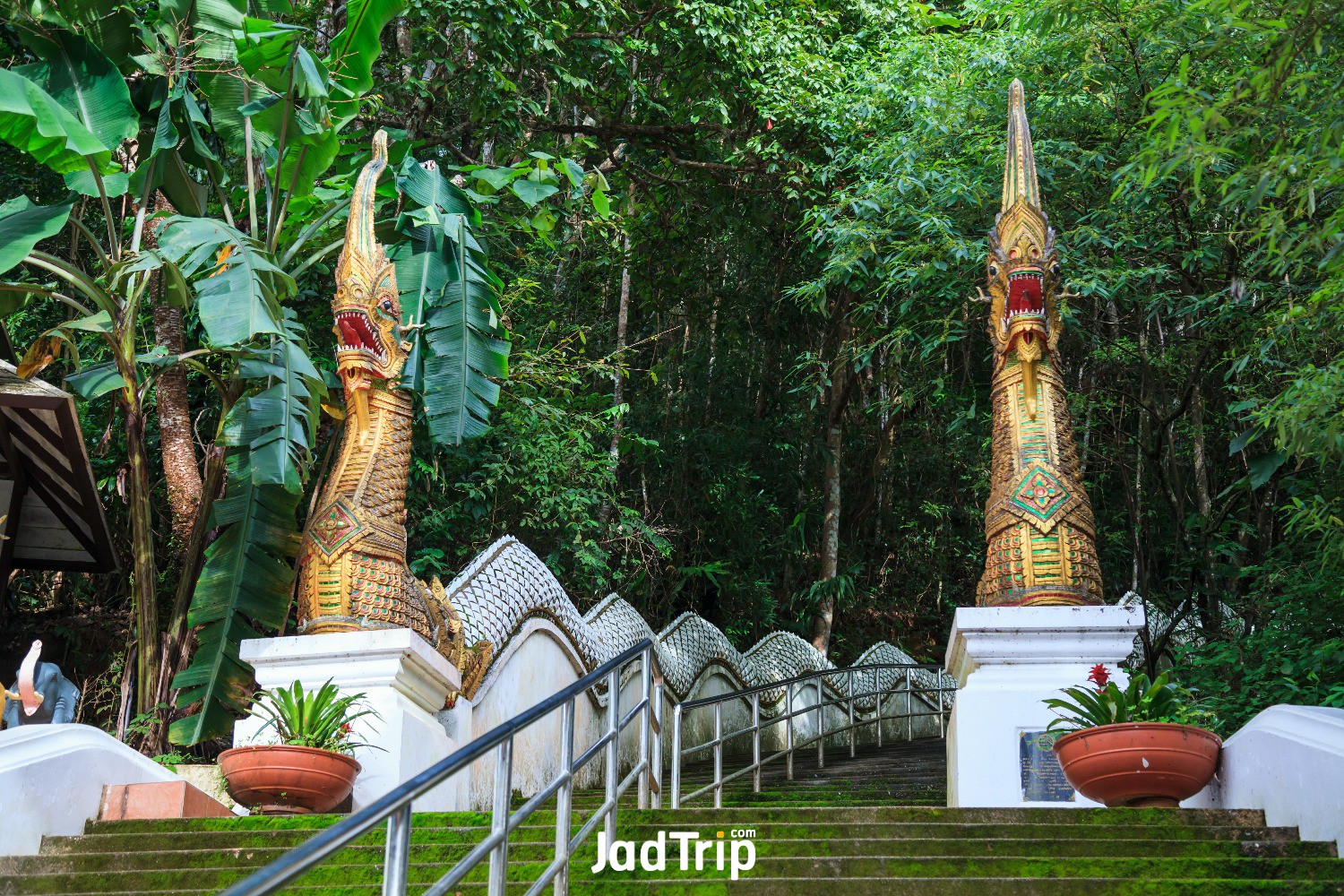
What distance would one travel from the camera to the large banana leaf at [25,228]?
7355mm

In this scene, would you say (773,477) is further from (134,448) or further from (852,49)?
(134,448)

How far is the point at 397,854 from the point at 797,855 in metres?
2.24

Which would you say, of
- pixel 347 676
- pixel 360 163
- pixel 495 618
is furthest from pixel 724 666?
pixel 347 676

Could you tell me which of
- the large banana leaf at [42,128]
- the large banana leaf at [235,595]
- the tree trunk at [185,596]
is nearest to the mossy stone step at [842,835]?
the large banana leaf at [235,595]

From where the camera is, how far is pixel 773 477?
57.1 ft

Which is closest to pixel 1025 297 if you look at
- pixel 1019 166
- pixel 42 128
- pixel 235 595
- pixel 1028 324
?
pixel 1028 324

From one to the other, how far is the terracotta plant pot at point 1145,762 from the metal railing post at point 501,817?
2799mm

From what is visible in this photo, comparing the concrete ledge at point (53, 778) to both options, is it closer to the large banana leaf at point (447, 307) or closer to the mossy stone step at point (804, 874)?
the mossy stone step at point (804, 874)

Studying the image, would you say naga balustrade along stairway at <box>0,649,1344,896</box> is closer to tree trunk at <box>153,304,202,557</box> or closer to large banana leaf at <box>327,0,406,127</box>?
tree trunk at <box>153,304,202,557</box>

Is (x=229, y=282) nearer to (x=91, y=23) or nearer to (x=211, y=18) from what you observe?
(x=211, y=18)

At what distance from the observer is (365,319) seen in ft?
23.6

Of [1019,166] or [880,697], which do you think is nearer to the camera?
[1019,166]

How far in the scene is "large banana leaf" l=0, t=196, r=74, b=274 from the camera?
736 cm

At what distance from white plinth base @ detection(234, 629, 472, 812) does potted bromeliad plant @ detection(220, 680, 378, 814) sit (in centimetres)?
13
